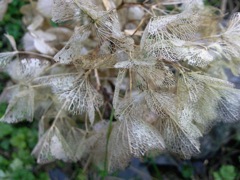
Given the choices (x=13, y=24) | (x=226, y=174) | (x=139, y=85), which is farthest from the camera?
(x=13, y=24)

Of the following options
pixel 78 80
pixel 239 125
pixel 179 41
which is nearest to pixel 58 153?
pixel 78 80

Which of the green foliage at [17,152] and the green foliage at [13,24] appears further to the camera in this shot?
the green foliage at [13,24]

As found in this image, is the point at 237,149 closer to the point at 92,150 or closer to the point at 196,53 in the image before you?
the point at 92,150

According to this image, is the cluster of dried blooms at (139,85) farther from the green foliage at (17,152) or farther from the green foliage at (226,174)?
the green foliage at (226,174)

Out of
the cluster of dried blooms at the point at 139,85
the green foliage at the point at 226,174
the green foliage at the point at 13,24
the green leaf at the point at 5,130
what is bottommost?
the green foliage at the point at 226,174

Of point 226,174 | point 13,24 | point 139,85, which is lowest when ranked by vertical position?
point 226,174

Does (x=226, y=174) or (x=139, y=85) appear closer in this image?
(x=139, y=85)

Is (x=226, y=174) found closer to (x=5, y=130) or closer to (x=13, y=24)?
(x=5, y=130)

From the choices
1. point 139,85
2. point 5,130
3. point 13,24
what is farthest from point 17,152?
point 139,85

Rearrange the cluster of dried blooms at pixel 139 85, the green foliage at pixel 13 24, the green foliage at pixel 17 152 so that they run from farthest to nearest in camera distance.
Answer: the green foliage at pixel 13 24
the green foliage at pixel 17 152
the cluster of dried blooms at pixel 139 85

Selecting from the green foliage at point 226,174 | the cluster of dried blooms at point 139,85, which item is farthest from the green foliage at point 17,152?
the green foliage at point 226,174

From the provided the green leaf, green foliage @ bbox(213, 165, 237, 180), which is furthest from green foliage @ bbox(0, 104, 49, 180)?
green foliage @ bbox(213, 165, 237, 180)

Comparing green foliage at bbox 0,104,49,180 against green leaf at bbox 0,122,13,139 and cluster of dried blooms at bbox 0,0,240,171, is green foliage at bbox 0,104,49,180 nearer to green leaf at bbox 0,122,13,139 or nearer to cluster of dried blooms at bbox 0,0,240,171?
green leaf at bbox 0,122,13,139
